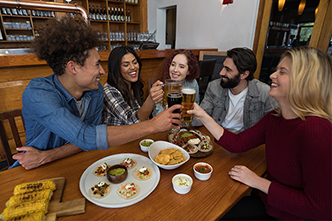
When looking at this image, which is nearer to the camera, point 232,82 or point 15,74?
point 232,82

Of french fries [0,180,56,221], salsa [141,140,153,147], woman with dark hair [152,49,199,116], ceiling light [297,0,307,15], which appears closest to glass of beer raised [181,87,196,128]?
salsa [141,140,153,147]


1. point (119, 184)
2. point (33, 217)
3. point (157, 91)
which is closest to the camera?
point (33, 217)

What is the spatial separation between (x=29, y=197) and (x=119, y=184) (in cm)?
42

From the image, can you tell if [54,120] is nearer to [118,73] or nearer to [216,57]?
[118,73]

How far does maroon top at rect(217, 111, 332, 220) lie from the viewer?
0.84 m

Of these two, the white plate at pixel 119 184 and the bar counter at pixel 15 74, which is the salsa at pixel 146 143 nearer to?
the white plate at pixel 119 184

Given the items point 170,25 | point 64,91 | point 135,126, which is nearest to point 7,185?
point 64,91

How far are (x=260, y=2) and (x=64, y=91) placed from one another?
4.48 metres

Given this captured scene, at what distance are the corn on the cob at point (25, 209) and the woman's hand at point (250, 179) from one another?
986 mm

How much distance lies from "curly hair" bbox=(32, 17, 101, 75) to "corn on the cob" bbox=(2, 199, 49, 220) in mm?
847

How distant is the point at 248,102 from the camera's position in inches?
80.0

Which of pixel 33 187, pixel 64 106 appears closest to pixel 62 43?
pixel 64 106

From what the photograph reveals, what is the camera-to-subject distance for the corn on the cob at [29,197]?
0.80 m

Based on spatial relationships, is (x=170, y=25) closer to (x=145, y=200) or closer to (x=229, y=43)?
(x=229, y=43)
